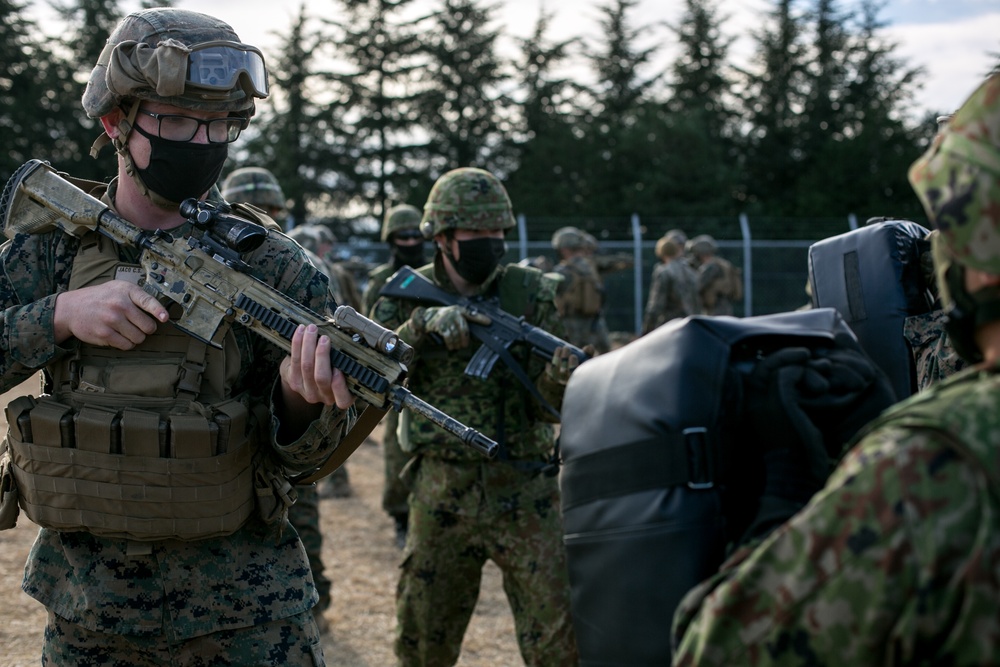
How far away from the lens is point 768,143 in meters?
33.4

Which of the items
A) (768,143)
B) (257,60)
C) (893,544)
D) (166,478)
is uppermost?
(768,143)

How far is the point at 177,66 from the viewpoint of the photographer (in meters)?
2.57

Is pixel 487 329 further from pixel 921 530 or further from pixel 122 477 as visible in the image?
pixel 921 530

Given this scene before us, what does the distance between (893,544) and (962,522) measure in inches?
3.4

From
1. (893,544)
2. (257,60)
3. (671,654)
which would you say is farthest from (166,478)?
(893,544)

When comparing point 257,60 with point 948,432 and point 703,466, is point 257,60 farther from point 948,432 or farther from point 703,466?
point 948,432

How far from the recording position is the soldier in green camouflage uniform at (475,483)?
404cm

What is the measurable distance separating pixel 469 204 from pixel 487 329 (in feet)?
1.90

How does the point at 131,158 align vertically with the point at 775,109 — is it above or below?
below

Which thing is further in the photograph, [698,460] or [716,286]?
[716,286]

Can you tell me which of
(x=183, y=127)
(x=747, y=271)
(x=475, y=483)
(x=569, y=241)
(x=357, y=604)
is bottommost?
(x=357, y=604)

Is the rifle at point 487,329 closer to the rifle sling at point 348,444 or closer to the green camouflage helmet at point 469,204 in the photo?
the green camouflage helmet at point 469,204

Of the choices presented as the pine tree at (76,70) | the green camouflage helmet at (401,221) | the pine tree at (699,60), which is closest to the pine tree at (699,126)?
the pine tree at (699,60)

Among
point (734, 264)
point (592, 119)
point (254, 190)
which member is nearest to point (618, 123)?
point (592, 119)
